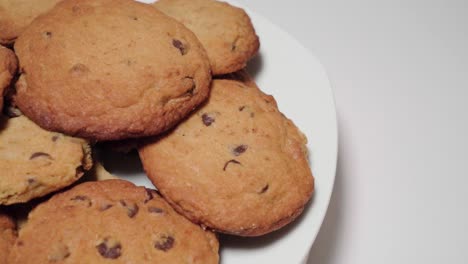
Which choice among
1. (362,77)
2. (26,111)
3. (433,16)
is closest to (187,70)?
(26,111)

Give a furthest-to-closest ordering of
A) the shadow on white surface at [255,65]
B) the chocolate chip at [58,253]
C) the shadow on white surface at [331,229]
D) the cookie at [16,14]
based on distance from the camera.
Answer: the shadow on white surface at [331,229], the shadow on white surface at [255,65], the cookie at [16,14], the chocolate chip at [58,253]

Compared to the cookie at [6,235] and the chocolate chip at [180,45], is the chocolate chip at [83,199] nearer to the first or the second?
the cookie at [6,235]

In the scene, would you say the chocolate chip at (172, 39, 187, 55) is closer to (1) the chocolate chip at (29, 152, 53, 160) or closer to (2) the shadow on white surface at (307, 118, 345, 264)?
(1) the chocolate chip at (29, 152, 53, 160)

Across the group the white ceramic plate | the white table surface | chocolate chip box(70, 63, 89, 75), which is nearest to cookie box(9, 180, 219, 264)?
the white ceramic plate

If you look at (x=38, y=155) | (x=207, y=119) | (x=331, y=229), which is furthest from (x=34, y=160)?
(x=331, y=229)

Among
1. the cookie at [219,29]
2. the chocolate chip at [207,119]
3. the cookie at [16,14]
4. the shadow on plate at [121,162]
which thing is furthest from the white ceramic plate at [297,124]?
the cookie at [16,14]

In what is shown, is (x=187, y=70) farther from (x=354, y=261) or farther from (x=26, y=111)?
(x=354, y=261)
